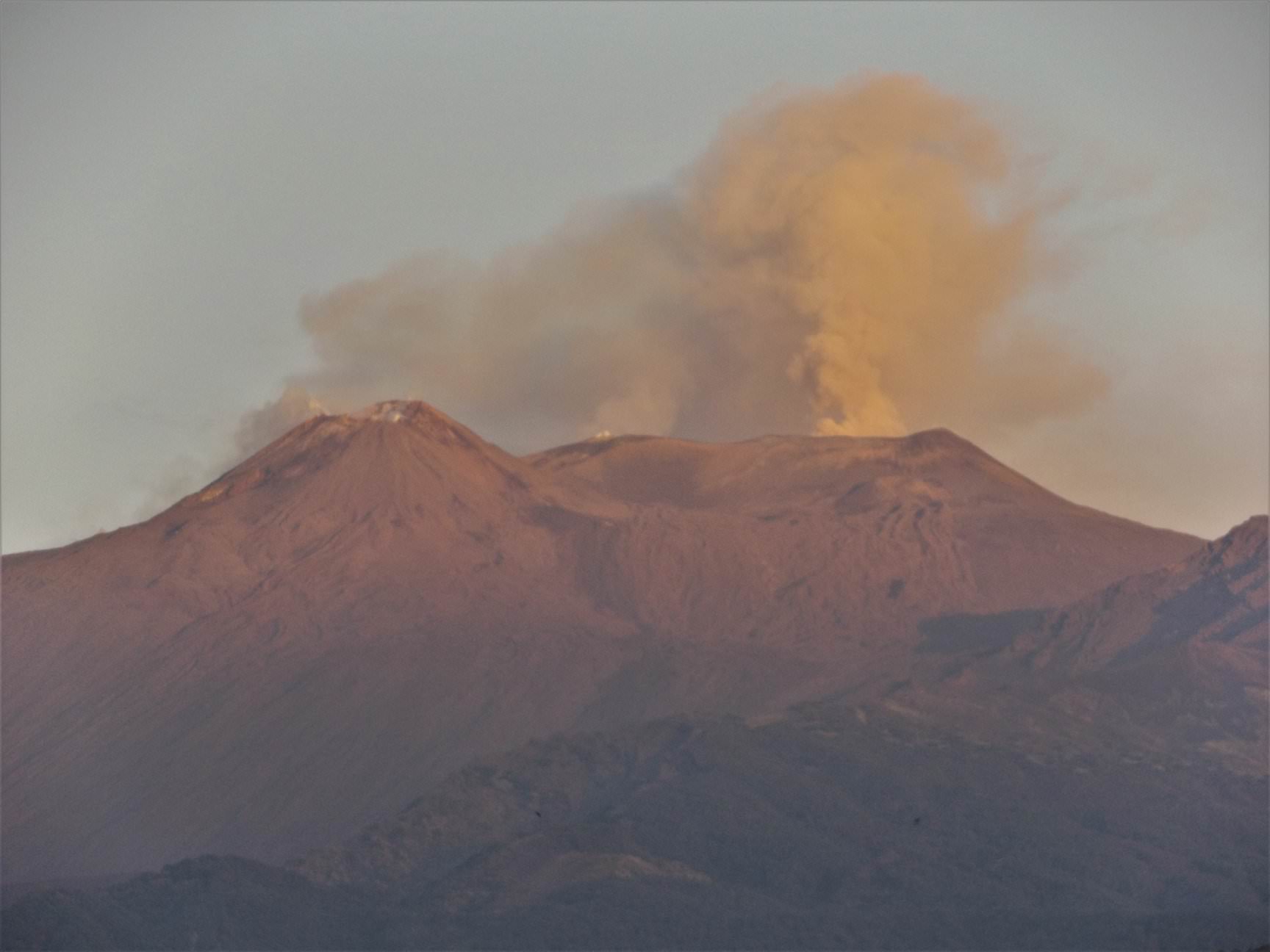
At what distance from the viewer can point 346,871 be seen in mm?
115000

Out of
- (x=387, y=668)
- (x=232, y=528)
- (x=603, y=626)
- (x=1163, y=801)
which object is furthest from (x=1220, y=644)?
(x=232, y=528)

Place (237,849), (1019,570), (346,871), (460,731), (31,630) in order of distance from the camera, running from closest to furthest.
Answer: (346,871) → (237,849) → (460,731) → (31,630) → (1019,570)

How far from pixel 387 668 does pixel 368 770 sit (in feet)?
30.5

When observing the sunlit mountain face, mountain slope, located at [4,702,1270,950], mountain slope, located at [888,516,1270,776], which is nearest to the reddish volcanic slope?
the sunlit mountain face

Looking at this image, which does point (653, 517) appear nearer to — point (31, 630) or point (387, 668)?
point (387, 668)

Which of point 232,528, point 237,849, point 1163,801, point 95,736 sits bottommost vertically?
point 1163,801

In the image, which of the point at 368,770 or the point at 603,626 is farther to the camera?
the point at 603,626

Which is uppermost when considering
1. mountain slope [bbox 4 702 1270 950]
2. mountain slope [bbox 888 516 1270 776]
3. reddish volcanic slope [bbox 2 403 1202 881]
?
reddish volcanic slope [bbox 2 403 1202 881]

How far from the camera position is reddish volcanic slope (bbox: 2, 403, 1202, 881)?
129375mm

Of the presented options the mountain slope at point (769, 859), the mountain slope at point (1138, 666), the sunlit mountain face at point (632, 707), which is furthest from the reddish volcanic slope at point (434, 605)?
the mountain slope at point (769, 859)

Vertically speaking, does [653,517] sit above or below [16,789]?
above

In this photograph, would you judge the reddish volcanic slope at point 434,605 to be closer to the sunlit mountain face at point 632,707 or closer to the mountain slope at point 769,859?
the sunlit mountain face at point 632,707

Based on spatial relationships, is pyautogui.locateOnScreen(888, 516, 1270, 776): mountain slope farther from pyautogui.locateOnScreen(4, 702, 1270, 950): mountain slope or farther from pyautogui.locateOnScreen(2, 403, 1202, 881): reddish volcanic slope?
pyautogui.locateOnScreen(2, 403, 1202, 881): reddish volcanic slope

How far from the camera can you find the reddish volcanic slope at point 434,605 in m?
129
